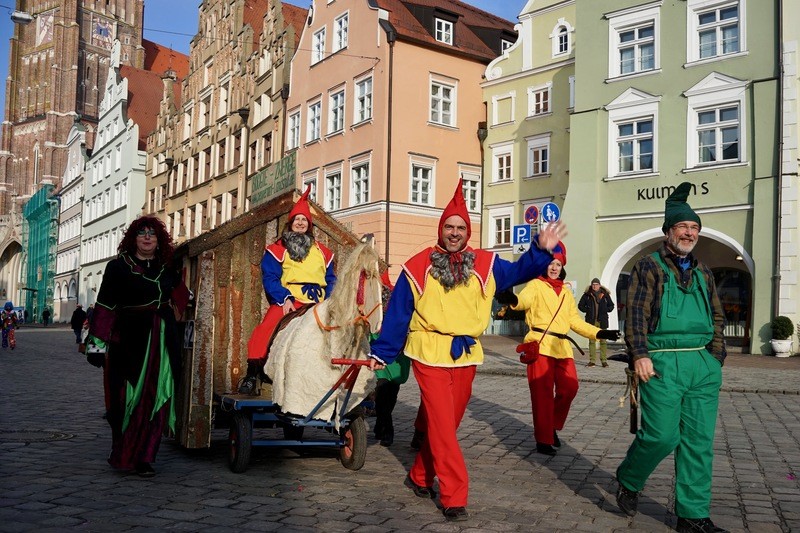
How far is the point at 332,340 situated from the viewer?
20.2 feet

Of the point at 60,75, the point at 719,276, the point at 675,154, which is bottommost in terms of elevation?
the point at 719,276

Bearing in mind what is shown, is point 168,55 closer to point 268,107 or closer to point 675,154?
point 268,107

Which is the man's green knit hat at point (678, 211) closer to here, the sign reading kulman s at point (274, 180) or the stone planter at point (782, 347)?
the sign reading kulman s at point (274, 180)

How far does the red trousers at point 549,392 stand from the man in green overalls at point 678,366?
93.5 inches

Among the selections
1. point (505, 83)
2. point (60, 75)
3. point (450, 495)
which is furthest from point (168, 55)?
point (450, 495)

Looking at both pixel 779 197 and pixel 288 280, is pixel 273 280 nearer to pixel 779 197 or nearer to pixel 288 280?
pixel 288 280

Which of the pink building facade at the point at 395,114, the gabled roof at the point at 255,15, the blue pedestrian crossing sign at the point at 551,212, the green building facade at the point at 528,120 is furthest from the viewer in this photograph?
the gabled roof at the point at 255,15

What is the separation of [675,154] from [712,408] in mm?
21095

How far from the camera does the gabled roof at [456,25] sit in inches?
1296

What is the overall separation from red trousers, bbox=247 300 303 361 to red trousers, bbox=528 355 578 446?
2.41 meters

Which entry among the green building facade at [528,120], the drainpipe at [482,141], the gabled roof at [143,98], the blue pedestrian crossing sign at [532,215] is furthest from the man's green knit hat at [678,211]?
the gabled roof at [143,98]

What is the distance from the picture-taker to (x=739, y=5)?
23609 mm

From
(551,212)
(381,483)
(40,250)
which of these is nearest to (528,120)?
(551,212)

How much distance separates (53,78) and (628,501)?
98.9m
